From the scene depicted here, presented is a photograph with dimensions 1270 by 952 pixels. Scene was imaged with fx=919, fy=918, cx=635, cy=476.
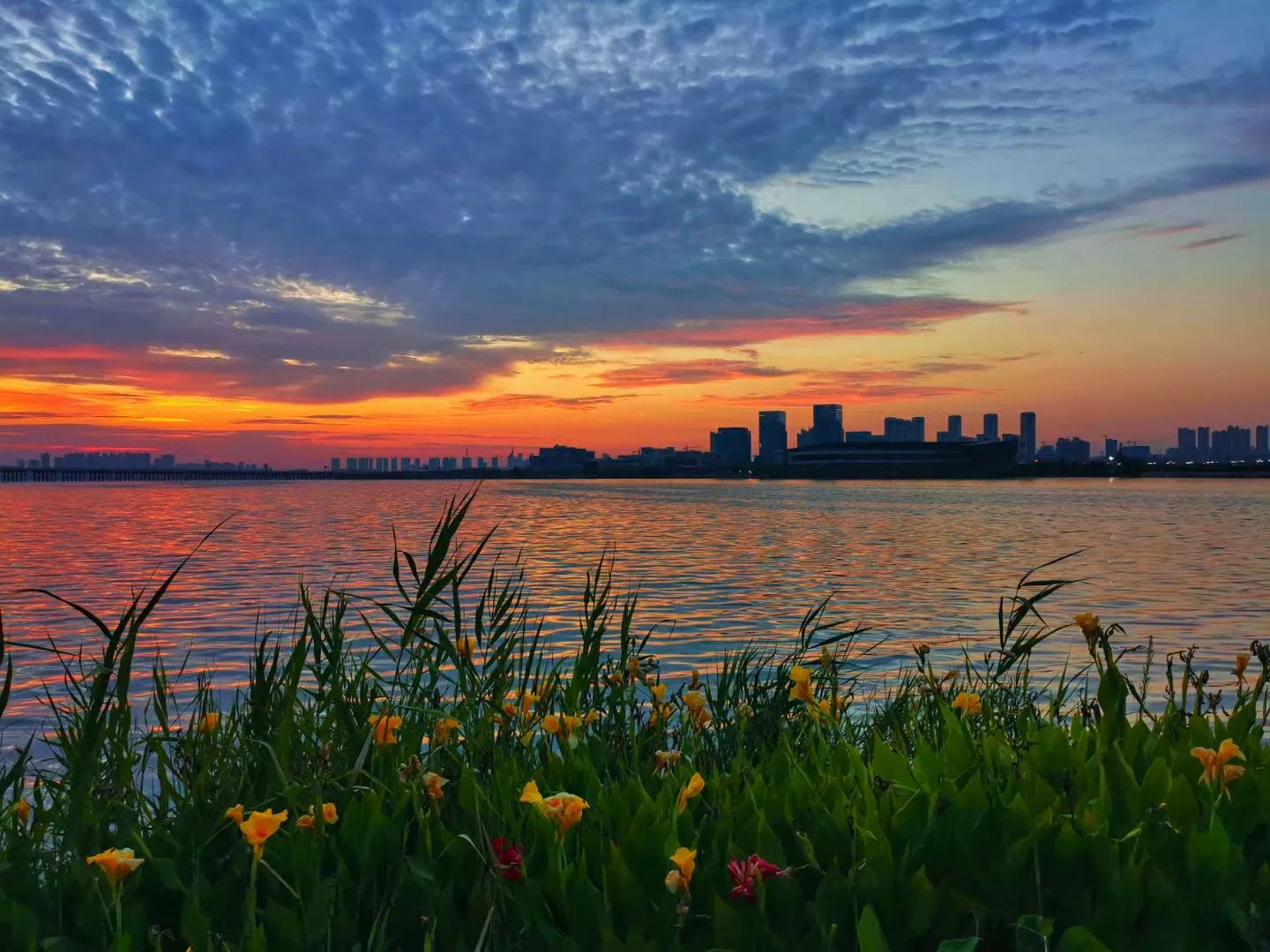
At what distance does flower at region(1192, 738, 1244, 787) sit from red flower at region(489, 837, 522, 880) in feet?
8.78

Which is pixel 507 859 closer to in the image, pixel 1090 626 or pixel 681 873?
pixel 681 873

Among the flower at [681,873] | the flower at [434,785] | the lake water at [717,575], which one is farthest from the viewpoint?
the lake water at [717,575]

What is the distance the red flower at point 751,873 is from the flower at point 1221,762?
6.45 feet

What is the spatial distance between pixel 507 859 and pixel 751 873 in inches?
33.6

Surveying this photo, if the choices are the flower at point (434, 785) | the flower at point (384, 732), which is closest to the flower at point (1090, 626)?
the flower at point (434, 785)

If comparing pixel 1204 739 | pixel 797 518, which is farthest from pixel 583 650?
pixel 797 518

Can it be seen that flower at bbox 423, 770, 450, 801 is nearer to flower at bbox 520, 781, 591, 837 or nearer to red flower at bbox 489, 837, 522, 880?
red flower at bbox 489, 837, 522, 880

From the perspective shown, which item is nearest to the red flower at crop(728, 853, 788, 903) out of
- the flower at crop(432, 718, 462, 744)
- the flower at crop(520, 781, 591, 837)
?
the flower at crop(520, 781, 591, 837)

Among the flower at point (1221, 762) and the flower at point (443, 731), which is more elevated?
the flower at point (1221, 762)

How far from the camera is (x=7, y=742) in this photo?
9.52m

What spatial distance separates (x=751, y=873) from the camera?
288 centimetres

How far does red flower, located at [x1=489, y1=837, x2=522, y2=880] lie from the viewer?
3139 millimetres

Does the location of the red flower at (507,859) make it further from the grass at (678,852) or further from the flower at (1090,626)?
the flower at (1090,626)

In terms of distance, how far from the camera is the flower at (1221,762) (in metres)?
3.60
